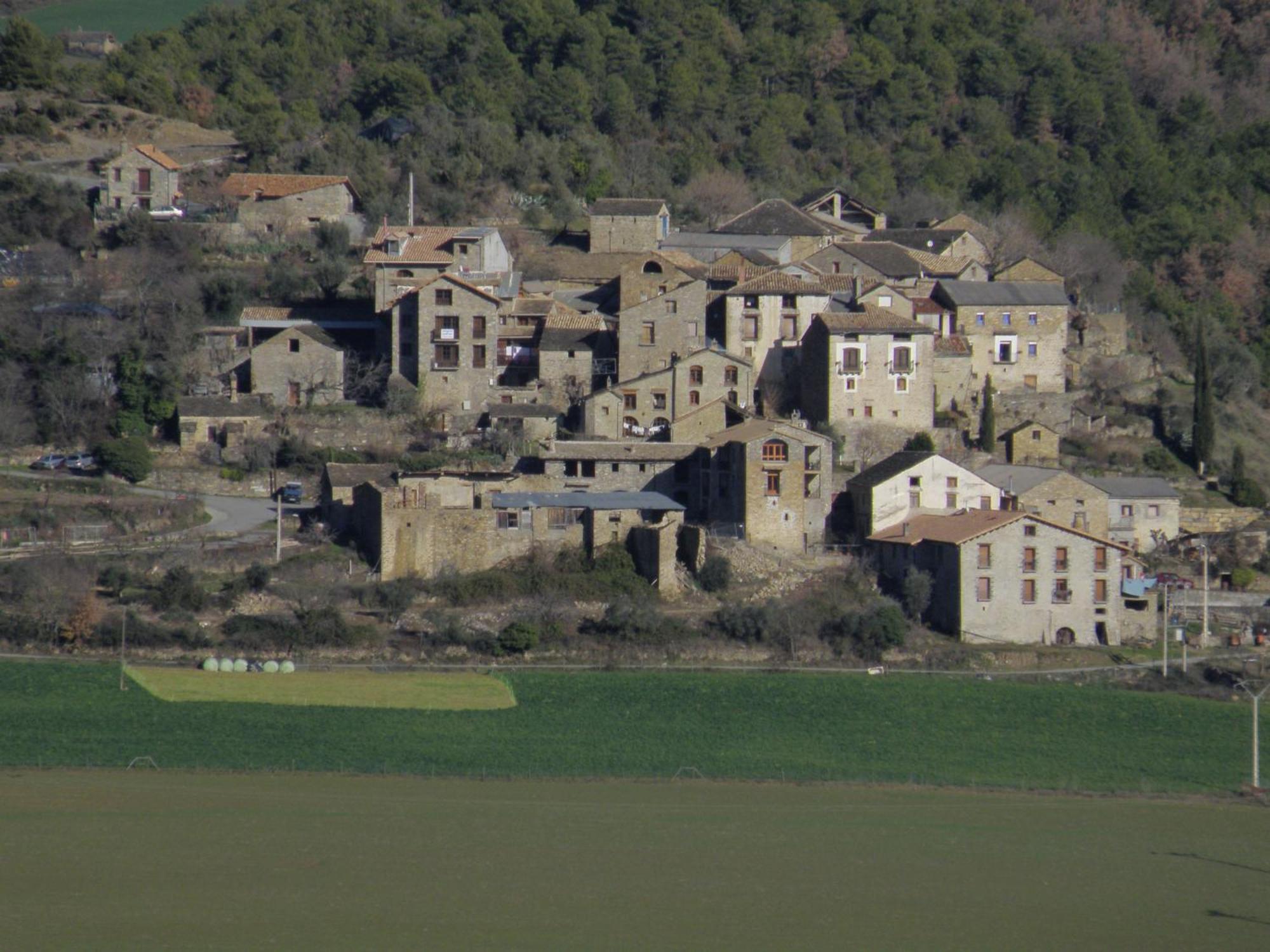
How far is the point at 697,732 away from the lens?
41.8 m

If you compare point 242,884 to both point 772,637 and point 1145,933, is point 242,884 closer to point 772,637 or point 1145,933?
point 1145,933

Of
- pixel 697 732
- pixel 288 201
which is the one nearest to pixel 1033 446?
pixel 697 732

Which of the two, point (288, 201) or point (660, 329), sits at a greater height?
point (288, 201)

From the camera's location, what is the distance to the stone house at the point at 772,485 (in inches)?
1982

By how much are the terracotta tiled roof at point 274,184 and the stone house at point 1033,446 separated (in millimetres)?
24588

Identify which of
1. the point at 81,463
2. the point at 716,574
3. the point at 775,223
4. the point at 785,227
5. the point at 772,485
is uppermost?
the point at 775,223

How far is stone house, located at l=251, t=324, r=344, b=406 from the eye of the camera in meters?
57.1

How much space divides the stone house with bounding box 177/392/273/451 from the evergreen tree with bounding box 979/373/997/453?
18074 mm

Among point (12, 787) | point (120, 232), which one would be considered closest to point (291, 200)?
point (120, 232)

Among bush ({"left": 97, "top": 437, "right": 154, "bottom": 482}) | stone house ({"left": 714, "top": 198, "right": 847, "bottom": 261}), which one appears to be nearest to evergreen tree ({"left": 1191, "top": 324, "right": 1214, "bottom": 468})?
stone house ({"left": 714, "top": 198, "right": 847, "bottom": 261})

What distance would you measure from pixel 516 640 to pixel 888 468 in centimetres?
1086

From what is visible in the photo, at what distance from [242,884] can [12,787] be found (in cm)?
799

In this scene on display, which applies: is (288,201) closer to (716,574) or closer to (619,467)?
(619,467)

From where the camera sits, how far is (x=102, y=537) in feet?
161
